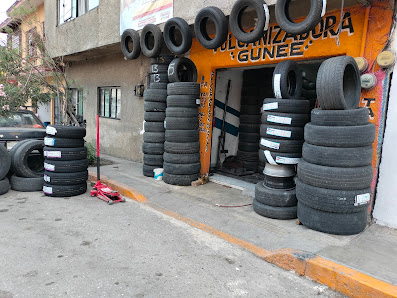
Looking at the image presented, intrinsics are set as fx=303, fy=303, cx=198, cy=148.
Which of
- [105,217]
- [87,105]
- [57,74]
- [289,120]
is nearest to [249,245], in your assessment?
[289,120]

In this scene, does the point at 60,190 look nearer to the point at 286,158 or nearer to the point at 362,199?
the point at 286,158

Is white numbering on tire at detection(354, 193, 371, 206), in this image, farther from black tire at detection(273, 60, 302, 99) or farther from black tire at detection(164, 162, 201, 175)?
black tire at detection(164, 162, 201, 175)

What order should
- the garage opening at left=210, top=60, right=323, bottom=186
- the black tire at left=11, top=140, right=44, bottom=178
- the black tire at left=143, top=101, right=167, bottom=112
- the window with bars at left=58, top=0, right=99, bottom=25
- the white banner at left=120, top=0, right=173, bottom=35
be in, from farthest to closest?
the window with bars at left=58, top=0, right=99, bottom=25 < the garage opening at left=210, top=60, right=323, bottom=186 < the black tire at left=143, top=101, right=167, bottom=112 < the white banner at left=120, top=0, right=173, bottom=35 < the black tire at left=11, top=140, right=44, bottom=178

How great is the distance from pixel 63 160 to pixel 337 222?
485 cm

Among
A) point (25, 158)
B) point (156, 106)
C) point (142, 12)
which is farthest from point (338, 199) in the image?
point (142, 12)

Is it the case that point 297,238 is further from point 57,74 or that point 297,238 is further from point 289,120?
point 57,74

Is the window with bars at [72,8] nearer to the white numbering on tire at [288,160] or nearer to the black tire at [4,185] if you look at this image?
the black tire at [4,185]

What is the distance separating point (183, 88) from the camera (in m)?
6.42

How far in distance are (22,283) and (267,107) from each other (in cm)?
388

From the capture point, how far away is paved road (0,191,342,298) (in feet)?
9.85

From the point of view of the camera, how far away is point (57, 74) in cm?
841

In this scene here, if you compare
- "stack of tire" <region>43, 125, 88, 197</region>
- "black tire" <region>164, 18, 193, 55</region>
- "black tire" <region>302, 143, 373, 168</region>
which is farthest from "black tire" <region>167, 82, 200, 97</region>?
"black tire" <region>302, 143, 373, 168</region>

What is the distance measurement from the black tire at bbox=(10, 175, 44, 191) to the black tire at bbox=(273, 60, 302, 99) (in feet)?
16.6

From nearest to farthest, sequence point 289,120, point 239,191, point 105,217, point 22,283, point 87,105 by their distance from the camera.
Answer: point 22,283 → point 289,120 → point 105,217 → point 239,191 → point 87,105
